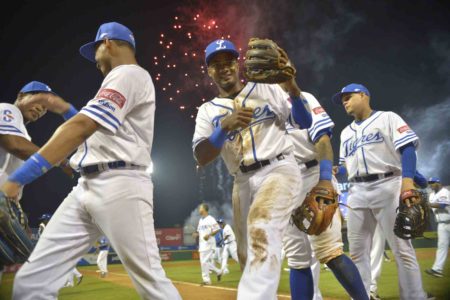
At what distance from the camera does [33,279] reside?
2.50 m

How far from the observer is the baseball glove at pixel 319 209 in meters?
3.15

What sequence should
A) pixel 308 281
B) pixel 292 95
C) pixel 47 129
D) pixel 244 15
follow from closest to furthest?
1. pixel 292 95
2. pixel 308 281
3. pixel 244 15
4. pixel 47 129

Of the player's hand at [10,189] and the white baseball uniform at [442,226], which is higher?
the player's hand at [10,189]

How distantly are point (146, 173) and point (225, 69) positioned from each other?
115 cm

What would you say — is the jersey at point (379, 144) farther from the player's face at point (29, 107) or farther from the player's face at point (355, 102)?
the player's face at point (29, 107)

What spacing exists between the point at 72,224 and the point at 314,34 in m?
48.0

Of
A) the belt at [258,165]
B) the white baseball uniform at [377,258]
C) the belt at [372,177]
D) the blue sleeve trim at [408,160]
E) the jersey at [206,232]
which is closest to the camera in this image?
the belt at [258,165]

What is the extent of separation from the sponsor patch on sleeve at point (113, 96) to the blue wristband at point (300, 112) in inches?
53.0

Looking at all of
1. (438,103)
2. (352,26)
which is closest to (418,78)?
(438,103)

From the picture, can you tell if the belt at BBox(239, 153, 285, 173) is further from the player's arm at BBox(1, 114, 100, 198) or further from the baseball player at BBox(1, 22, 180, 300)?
the player's arm at BBox(1, 114, 100, 198)

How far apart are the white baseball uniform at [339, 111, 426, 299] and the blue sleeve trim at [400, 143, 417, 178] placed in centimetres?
6

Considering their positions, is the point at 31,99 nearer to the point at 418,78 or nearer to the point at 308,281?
the point at 308,281

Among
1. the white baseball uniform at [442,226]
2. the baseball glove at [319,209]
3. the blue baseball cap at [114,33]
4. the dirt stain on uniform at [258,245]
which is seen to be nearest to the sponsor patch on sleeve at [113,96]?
the blue baseball cap at [114,33]

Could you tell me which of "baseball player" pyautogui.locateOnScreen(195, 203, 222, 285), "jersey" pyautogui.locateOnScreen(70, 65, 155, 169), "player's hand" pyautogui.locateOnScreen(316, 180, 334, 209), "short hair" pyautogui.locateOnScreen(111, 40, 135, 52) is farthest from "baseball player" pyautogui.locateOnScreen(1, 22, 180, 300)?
"baseball player" pyautogui.locateOnScreen(195, 203, 222, 285)
